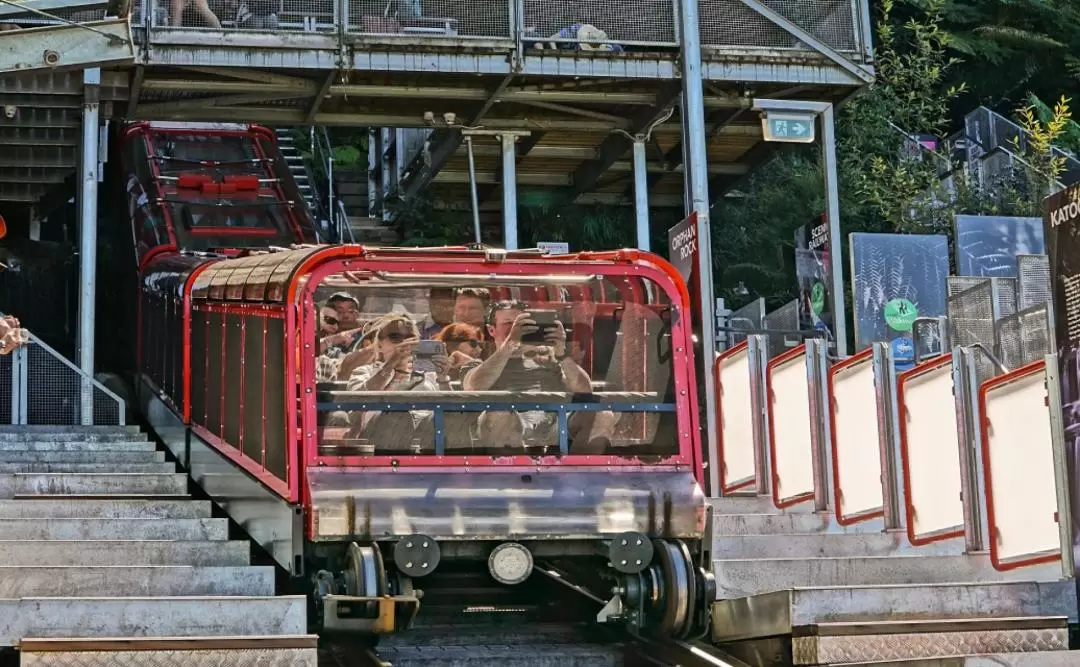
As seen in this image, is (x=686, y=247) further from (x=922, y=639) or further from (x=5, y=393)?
(x=5, y=393)

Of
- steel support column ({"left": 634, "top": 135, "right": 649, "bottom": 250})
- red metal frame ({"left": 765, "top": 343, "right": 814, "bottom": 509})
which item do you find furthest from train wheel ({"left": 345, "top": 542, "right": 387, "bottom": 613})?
steel support column ({"left": 634, "top": 135, "right": 649, "bottom": 250})

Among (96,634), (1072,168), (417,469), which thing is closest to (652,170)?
(1072,168)

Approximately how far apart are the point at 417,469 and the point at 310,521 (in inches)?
36.0

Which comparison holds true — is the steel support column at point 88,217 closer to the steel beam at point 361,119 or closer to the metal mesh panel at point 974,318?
the steel beam at point 361,119

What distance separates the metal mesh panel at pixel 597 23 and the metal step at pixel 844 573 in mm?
8867

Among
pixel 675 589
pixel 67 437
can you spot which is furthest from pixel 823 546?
pixel 67 437

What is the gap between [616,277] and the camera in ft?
46.3

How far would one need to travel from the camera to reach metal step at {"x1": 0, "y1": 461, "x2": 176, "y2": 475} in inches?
667

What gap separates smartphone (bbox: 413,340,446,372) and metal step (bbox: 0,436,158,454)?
19.0ft

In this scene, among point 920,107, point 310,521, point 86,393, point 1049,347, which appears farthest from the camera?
point 920,107

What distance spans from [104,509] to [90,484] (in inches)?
48.5

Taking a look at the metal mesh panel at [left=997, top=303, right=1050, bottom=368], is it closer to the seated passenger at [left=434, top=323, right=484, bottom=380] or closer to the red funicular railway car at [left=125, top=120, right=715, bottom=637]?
the red funicular railway car at [left=125, top=120, right=715, bottom=637]

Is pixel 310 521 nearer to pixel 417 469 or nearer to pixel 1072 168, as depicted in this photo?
pixel 417 469

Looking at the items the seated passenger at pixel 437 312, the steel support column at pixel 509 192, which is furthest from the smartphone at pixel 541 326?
the steel support column at pixel 509 192
